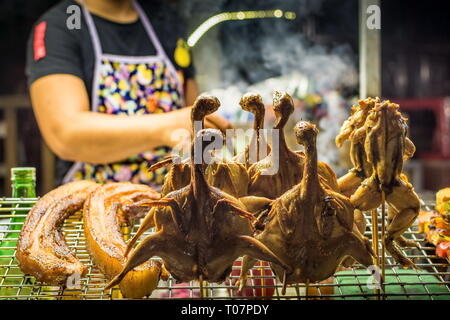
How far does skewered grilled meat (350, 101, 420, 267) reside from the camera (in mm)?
1083

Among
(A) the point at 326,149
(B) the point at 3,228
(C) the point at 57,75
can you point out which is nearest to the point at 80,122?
(C) the point at 57,75

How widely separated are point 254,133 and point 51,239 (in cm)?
63

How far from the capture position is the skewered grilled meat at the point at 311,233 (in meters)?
1.11

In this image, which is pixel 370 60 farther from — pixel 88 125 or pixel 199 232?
pixel 199 232

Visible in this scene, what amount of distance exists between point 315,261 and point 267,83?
279 centimetres

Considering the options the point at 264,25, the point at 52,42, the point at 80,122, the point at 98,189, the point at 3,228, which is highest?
the point at 264,25

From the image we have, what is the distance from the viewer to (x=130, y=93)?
2.37 meters

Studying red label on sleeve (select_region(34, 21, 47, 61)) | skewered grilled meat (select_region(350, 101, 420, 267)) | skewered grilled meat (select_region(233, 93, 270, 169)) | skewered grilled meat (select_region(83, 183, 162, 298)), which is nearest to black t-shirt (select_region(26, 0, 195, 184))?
red label on sleeve (select_region(34, 21, 47, 61))

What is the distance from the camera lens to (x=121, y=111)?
Answer: 2.36m

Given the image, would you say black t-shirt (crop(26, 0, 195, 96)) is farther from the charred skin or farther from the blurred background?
the charred skin

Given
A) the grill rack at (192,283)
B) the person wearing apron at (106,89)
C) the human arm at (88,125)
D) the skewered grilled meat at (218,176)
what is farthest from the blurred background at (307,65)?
the skewered grilled meat at (218,176)

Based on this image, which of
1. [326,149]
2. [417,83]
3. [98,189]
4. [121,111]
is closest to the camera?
[98,189]

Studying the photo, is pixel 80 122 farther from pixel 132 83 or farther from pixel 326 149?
pixel 326 149

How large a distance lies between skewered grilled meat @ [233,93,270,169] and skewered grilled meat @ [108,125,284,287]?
21 cm
